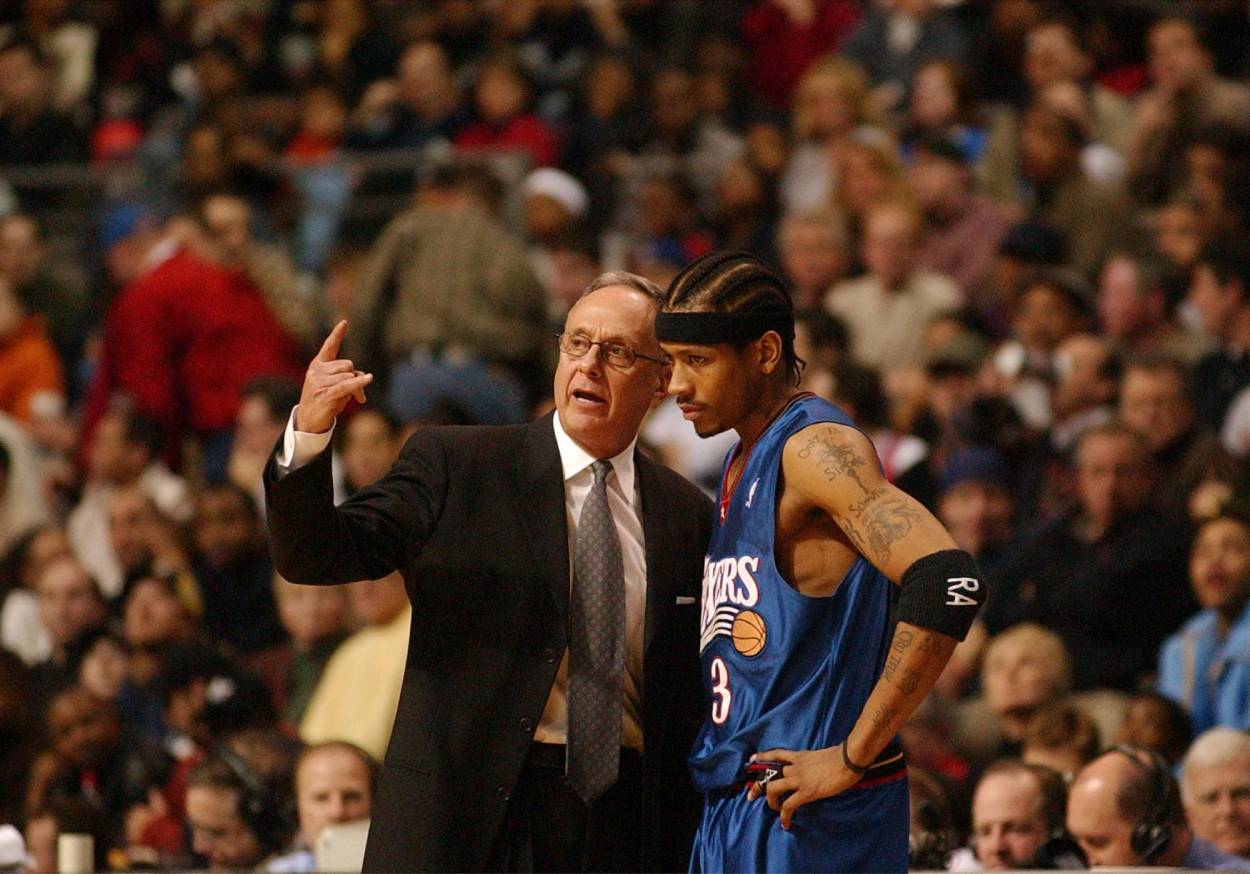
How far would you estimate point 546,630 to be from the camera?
4664mm

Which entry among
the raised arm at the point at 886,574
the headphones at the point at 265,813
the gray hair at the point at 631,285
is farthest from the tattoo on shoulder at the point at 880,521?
the headphones at the point at 265,813

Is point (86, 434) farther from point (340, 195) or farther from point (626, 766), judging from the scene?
point (626, 766)

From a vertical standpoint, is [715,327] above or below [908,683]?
above

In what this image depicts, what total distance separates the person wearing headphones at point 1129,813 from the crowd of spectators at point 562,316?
1cm

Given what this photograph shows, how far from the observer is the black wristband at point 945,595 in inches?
158

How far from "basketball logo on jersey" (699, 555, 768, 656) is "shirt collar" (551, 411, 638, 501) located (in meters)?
0.45

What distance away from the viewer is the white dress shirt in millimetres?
4680

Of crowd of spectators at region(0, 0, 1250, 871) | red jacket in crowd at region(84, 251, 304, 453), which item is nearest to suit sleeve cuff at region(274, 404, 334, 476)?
crowd of spectators at region(0, 0, 1250, 871)

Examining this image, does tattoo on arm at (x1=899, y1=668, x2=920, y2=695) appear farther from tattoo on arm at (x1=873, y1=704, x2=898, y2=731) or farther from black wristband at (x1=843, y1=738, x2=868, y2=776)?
black wristband at (x1=843, y1=738, x2=868, y2=776)

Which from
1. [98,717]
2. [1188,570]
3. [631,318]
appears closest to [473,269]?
[98,717]

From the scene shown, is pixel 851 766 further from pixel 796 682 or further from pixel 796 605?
pixel 796 605

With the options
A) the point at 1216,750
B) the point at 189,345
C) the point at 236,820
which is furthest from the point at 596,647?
the point at 189,345

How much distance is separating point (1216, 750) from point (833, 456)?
271cm

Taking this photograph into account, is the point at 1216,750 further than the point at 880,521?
Yes
